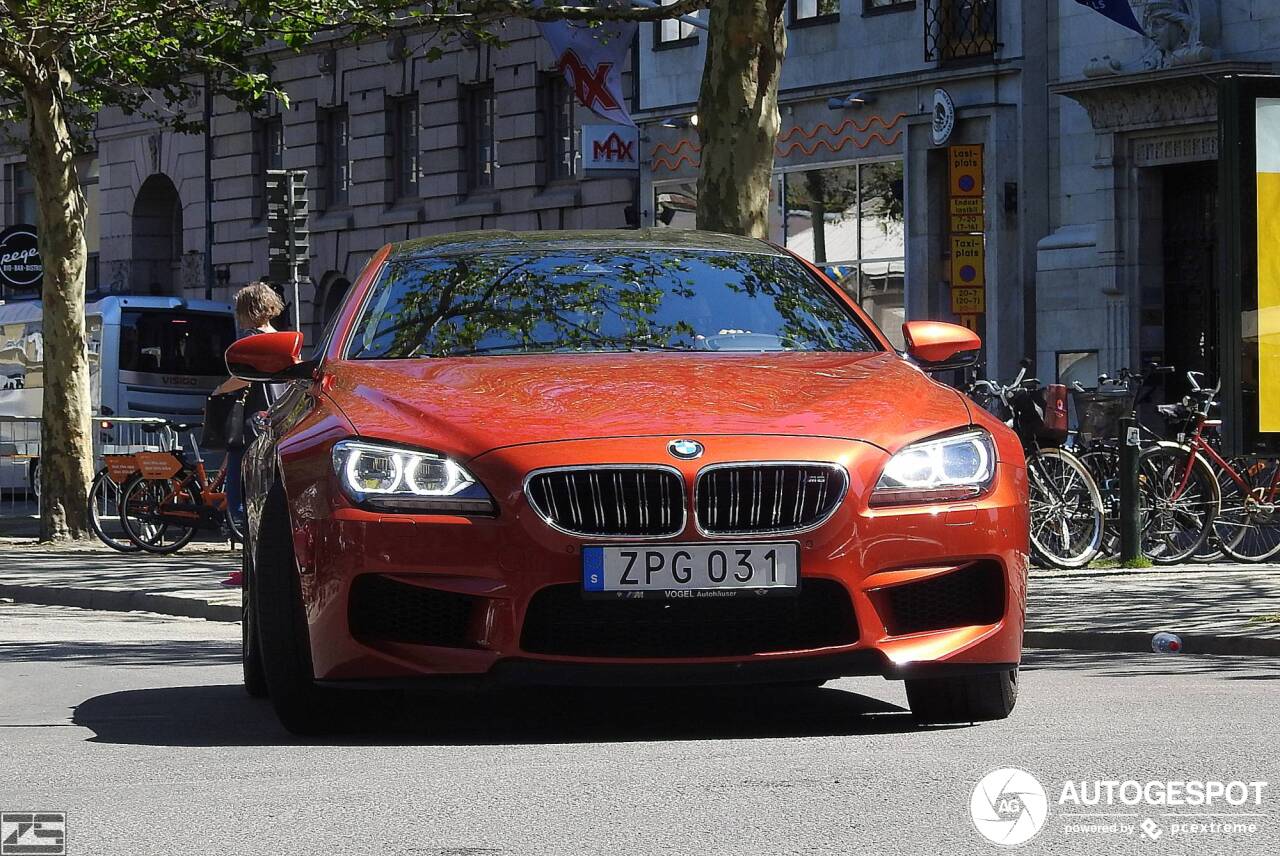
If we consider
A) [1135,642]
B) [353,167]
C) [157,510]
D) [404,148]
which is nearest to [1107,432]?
[1135,642]

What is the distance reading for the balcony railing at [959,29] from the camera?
28.8 metres

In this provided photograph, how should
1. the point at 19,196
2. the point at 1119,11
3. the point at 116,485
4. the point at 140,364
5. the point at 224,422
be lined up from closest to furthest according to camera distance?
A: the point at 224,422
the point at 116,485
the point at 1119,11
the point at 140,364
the point at 19,196

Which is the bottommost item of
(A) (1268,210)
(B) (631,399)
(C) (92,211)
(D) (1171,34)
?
(B) (631,399)

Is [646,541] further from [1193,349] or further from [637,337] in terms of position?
[1193,349]

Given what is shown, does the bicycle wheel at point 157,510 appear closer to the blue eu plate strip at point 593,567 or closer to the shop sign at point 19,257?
the shop sign at point 19,257

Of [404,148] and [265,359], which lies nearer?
[265,359]

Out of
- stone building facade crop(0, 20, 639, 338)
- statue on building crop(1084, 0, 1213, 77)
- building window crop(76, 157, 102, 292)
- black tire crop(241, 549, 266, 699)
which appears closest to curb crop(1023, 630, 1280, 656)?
black tire crop(241, 549, 266, 699)

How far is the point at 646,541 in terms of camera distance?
6.80m

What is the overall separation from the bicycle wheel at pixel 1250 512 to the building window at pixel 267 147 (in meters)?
28.6

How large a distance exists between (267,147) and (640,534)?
37.3m

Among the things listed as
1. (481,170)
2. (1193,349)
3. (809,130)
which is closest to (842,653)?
(1193,349)

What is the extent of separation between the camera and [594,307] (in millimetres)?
8180

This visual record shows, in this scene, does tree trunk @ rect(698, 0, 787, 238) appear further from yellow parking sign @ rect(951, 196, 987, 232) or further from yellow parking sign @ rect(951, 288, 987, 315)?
yellow parking sign @ rect(951, 288, 987, 315)

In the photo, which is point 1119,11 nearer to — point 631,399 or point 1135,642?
point 1135,642
